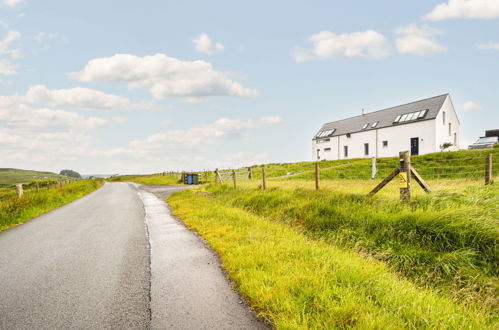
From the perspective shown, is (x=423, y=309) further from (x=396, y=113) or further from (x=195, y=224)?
(x=396, y=113)

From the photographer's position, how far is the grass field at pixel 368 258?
3.24m

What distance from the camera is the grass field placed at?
324cm

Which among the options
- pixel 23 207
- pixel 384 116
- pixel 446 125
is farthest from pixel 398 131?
pixel 23 207

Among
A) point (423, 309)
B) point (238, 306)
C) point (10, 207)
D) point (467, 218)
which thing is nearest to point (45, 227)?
point (10, 207)

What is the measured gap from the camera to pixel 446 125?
113 ft

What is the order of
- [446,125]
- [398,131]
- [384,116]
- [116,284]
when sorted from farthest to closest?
[384,116] → [398,131] → [446,125] → [116,284]

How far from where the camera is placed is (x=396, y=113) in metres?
38.5

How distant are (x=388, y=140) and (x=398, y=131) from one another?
177cm

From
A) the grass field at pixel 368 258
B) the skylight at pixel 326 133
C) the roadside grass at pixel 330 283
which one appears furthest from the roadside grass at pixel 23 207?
the skylight at pixel 326 133

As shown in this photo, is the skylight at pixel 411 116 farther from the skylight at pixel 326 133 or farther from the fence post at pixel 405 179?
the fence post at pixel 405 179

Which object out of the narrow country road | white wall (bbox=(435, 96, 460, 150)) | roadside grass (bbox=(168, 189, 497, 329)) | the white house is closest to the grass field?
roadside grass (bbox=(168, 189, 497, 329))

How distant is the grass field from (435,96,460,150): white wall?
96.5ft

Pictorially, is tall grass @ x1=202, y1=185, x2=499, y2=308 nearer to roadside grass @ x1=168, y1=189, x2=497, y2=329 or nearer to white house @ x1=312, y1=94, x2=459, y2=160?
roadside grass @ x1=168, y1=189, x2=497, y2=329

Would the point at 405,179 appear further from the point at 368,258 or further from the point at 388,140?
the point at 388,140
